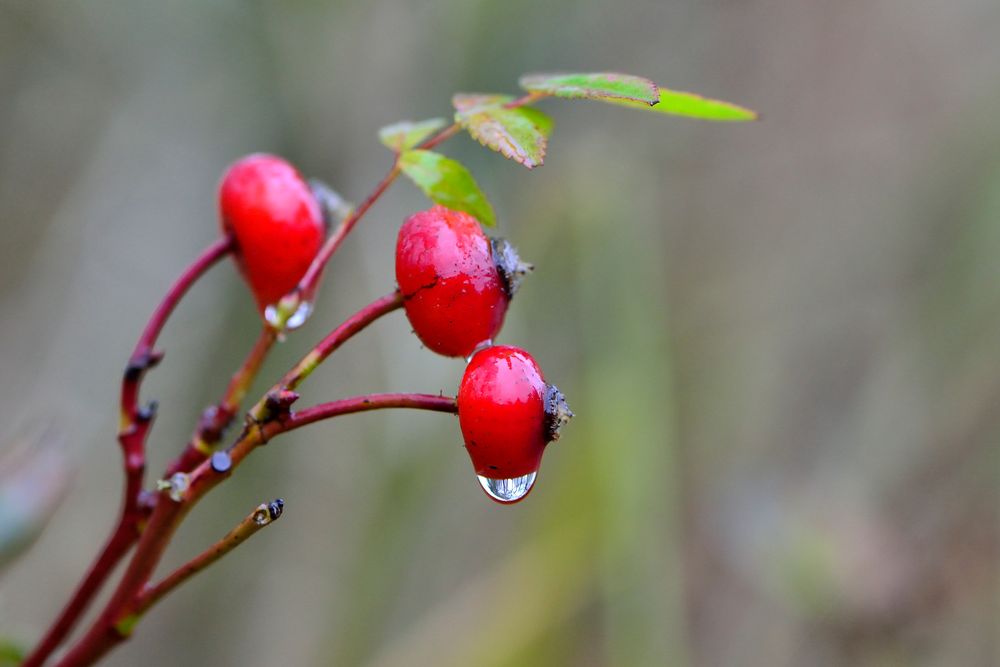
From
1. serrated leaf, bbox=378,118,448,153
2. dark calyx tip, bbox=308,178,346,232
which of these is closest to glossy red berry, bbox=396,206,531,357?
serrated leaf, bbox=378,118,448,153

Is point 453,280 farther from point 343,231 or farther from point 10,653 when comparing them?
point 10,653

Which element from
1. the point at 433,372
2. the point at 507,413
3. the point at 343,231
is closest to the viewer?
the point at 507,413

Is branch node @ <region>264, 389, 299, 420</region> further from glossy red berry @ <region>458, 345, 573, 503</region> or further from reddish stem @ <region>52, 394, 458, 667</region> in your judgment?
glossy red berry @ <region>458, 345, 573, 503</region>

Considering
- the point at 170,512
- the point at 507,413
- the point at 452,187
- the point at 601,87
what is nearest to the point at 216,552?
the point at 170,512

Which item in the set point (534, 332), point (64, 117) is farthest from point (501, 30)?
point (64, 117)

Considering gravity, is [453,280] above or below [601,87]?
below

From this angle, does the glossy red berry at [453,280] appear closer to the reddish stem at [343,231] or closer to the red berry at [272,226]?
the reddish stem at [343,231]
